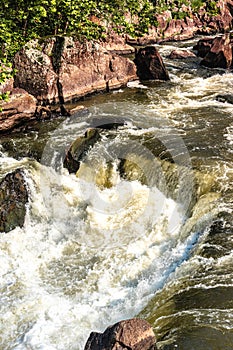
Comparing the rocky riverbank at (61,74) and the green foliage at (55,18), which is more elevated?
the green foliage at (55,18)

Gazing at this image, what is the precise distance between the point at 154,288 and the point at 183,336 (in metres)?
1.87

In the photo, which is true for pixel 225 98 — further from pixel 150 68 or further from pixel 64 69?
pixel 64 69

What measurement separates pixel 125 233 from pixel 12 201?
9.30 ft

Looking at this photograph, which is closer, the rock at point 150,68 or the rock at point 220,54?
the rock at point 150,68

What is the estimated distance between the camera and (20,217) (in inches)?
384

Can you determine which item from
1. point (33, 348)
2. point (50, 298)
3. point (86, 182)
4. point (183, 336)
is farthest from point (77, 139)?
point (183, 336)

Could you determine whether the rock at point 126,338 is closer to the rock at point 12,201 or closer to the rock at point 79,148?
the rock at point 12,201

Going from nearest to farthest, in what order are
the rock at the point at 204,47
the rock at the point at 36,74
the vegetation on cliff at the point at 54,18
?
the vegetation on cliff at the point at 54,18 < the rock at the point at 36,74 < the rock at the point at 204,47

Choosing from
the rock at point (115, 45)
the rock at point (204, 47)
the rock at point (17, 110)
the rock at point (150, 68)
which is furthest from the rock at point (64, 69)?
the rock at point (204, 47)

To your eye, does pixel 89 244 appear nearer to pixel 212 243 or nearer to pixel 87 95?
pixel 212 243

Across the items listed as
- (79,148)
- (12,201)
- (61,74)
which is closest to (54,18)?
(61,74)

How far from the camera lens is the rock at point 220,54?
19.0 metres

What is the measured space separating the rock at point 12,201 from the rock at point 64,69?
5.59 meters

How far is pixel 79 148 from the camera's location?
11.8 meters
